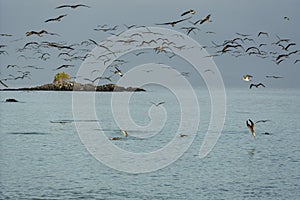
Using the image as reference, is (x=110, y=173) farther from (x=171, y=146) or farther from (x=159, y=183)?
(x=171, y=146)

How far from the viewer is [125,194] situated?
1236 inches

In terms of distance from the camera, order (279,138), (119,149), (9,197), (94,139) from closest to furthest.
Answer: (9,197)
(119,149)
(94,139)
(279,138)

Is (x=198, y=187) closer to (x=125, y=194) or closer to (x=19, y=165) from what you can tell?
(x=125, y=194)

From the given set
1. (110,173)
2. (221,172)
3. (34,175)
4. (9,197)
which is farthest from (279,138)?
(9,197)

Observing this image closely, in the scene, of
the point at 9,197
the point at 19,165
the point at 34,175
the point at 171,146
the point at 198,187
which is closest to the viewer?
the point at 9,197

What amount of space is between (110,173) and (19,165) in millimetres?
7885

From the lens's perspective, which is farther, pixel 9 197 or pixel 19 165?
pixel 19 165

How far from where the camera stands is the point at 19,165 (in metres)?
41.7

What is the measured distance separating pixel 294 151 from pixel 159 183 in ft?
66.6

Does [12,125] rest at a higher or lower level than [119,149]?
higher

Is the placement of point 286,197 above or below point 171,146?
below

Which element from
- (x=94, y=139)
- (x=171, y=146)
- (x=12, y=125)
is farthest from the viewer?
(x=12, y=125)

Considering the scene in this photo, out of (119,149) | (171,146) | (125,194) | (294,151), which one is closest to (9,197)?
(125,194)

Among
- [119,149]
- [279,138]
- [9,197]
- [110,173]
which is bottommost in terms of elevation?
[9,197]
